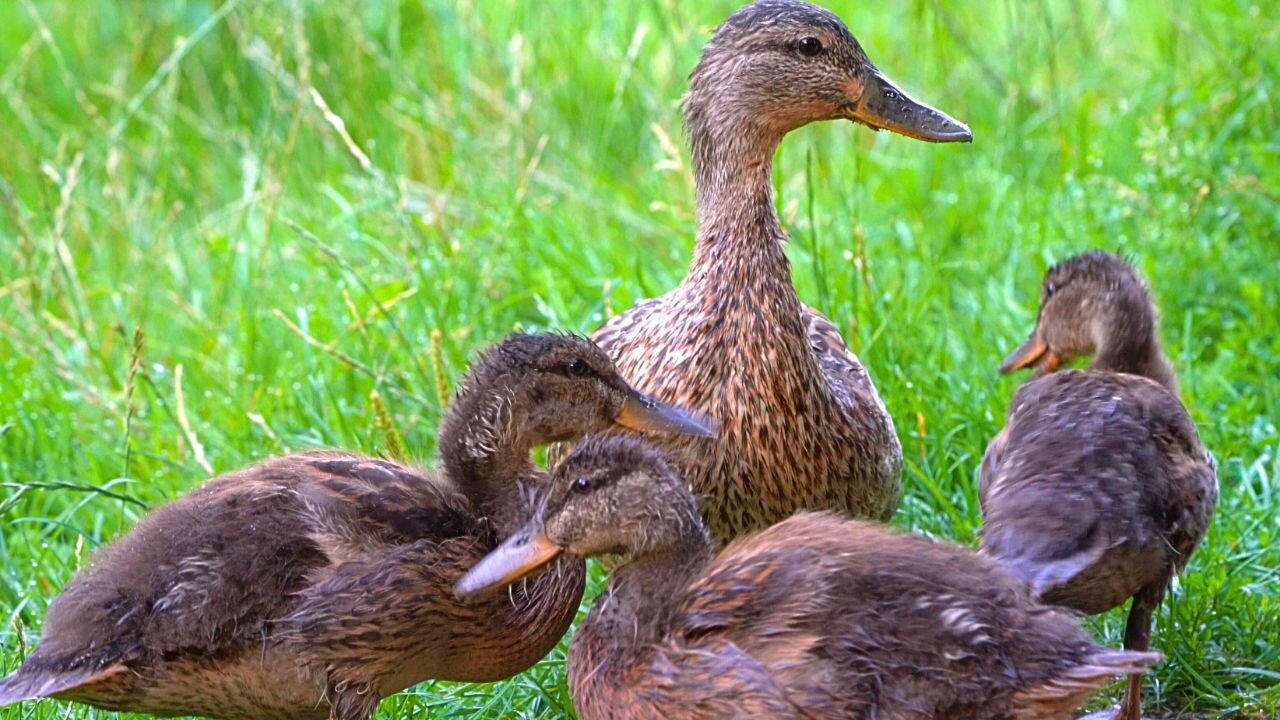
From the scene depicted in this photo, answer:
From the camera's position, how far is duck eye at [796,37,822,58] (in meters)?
5.08

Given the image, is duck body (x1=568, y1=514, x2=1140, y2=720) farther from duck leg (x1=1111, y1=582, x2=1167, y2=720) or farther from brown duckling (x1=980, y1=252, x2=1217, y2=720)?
duck leg (x1=1111, y1=582, x2=1167, y2=720)

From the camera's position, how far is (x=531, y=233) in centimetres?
706

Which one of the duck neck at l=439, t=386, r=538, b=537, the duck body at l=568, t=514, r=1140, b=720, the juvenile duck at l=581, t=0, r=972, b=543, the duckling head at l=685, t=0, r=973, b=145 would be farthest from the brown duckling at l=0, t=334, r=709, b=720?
the duckling head at l=685, t=0, r=973, b=145

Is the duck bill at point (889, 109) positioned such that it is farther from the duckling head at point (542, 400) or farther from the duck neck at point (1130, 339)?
the duckling head at point (542, 400)

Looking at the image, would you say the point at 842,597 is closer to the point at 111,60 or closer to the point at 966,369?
the point at 966,369

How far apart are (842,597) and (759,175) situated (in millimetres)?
1734

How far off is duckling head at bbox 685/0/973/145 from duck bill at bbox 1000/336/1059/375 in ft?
2.17

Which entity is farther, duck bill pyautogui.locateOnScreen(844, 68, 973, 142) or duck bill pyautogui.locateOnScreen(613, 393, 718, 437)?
duck bill pyautogui.locateOnScreen(844, 68, 973, 142)

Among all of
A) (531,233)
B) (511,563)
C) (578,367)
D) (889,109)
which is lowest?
(511,563)

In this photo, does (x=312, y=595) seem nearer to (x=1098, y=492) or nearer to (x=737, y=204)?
(x=737, y=204)

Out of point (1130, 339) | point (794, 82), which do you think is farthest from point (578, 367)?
point (1130, 339)

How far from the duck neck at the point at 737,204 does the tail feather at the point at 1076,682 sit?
1.67 metres

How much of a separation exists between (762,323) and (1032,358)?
0.95m

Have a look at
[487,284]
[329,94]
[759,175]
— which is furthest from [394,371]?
[329,94]
